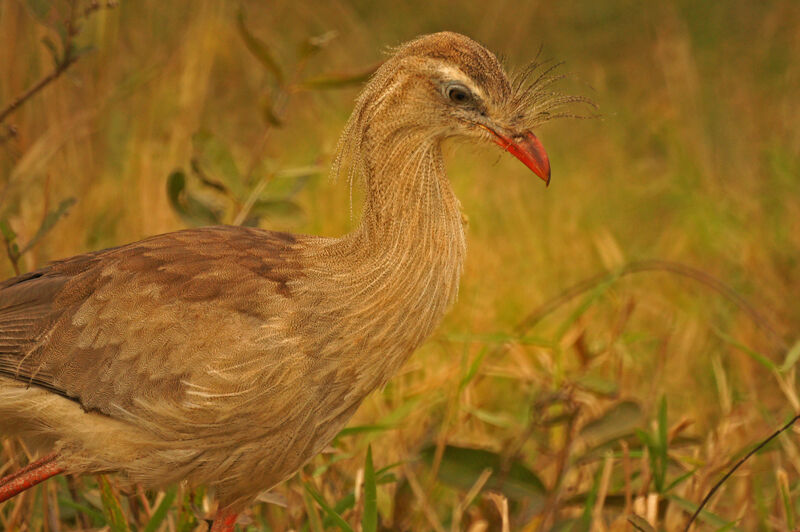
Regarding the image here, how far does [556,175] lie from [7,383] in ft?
11.5

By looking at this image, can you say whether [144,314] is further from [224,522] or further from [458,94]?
[458,94]

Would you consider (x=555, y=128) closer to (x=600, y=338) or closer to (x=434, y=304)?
(x=600, y=338)

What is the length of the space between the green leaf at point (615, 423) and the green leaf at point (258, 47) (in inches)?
52.3

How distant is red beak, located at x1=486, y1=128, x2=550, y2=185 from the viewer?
215 centimetres

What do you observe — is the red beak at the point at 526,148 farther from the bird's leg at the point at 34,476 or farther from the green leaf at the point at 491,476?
the bird's leg at the point at 34,476

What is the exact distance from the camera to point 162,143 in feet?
14.4

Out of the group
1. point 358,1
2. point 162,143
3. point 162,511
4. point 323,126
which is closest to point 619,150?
point 323,126

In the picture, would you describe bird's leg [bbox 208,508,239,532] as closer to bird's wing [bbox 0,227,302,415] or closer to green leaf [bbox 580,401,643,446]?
bird's wing [bbox 0,227,302,415]

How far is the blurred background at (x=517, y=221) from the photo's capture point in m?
2.67

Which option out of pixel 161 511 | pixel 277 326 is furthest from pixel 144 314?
pixel 161 511

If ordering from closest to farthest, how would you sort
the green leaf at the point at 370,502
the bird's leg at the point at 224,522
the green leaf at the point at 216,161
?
the green leaf at the point at 370,502, the bird's leg at the point at 224,522, the green leaf at the point at 216,161

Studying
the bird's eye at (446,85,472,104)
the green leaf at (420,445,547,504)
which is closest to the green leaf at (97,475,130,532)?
the green leaf at (420,445,547,504)

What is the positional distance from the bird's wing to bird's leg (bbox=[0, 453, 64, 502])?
141mm

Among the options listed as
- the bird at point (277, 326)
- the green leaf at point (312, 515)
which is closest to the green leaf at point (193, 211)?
the bird at point (277, 326)
